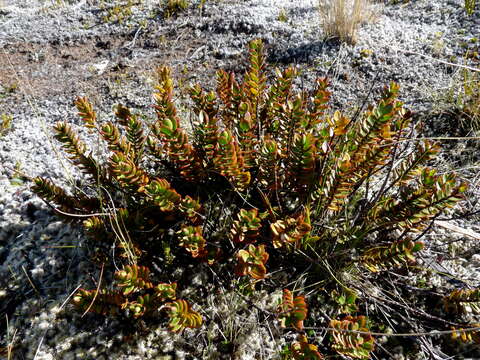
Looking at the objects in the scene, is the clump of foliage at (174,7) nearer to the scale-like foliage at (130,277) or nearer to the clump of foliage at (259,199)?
the clump of foliage at (259,199)

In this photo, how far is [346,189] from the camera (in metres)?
2.05

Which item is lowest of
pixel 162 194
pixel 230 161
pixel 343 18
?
pixel 162 194

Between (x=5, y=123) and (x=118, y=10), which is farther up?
(x=118, y=10)

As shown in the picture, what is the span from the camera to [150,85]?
172 inches

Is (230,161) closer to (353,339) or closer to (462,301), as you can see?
(353,339)

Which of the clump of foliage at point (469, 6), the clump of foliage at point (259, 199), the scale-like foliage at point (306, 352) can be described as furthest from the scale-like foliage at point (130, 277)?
the clump of foliage at point (469, 6)

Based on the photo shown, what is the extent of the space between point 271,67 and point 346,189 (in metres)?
2.93

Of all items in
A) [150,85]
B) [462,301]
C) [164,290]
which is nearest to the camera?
[164,290]

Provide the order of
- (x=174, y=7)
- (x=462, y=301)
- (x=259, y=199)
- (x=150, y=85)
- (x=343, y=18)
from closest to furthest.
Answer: (x=462, y=301) → (x=259, y=199) → (x=150, y=85) → (x=343, y=18) → (x=174, y=7)

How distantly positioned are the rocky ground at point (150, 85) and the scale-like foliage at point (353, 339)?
1.58ft

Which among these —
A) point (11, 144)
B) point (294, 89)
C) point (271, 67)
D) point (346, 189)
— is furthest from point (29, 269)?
point (271, 67)

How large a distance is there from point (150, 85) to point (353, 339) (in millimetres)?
3618

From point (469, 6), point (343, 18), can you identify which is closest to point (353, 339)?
point (343, 18)

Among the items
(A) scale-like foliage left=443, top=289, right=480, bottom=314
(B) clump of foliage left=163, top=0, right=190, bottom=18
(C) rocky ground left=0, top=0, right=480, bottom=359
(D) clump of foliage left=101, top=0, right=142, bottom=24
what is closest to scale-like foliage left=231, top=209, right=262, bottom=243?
(C) rocky ground left=0, top=0, right=480, bottom=359
